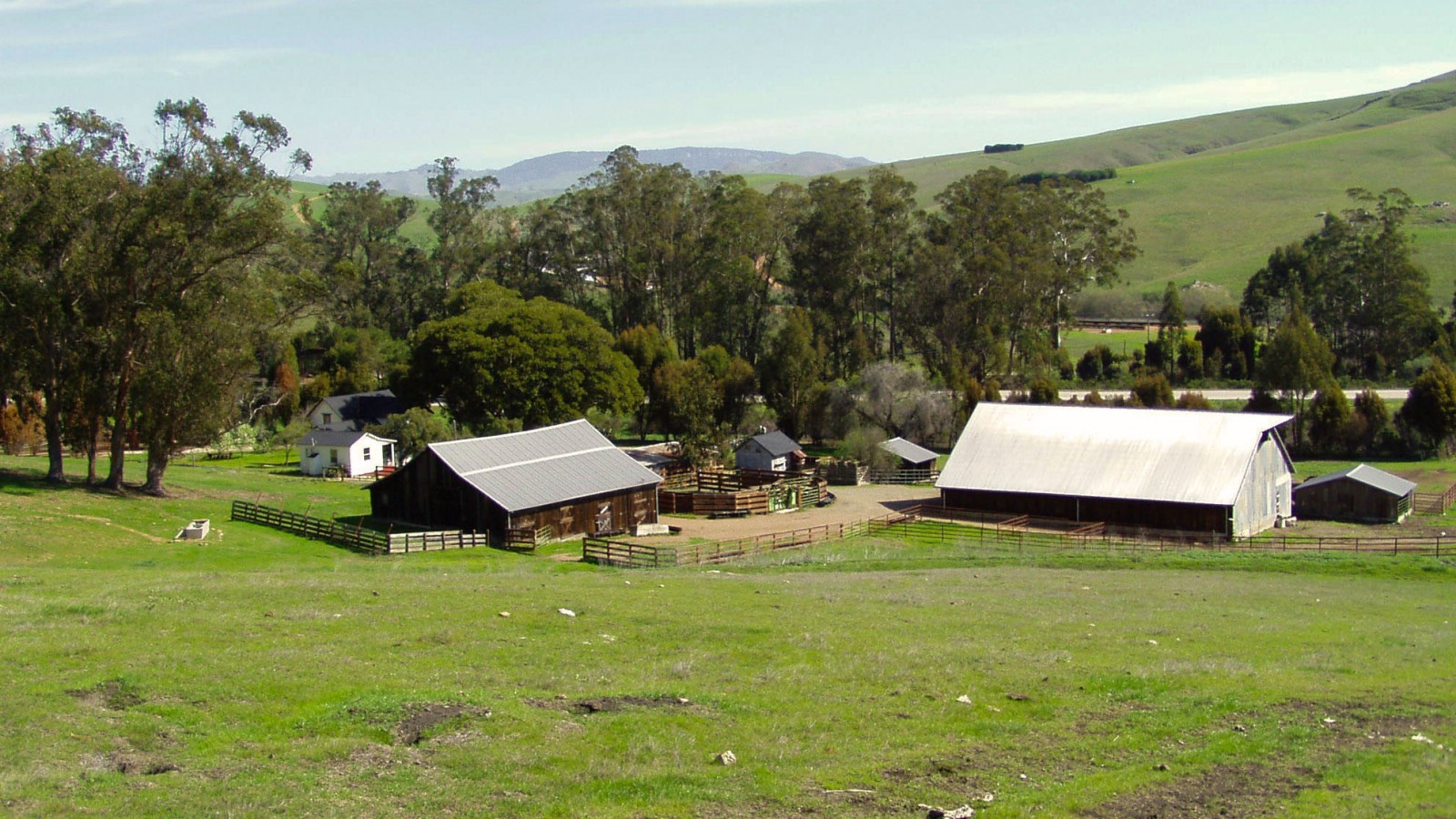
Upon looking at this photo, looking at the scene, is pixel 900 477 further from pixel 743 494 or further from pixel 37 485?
pixel 37 485

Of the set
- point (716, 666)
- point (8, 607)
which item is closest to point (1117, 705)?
point (716, 666)

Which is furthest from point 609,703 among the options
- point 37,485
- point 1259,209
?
point 1259,209

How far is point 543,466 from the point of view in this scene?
4566 centimetres

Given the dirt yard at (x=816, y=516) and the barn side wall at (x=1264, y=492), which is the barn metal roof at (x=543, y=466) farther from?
the barn side wall at (x=1264, y=492)

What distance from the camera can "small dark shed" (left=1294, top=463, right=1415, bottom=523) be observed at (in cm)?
5106

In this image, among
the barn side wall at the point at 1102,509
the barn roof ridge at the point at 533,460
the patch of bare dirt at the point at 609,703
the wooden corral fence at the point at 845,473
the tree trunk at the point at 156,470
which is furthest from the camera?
the wooden corral fence at the point at 845,473

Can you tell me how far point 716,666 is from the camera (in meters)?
18.9

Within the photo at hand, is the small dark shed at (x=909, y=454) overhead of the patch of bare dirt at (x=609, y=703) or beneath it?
overhead

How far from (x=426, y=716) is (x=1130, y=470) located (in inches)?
1627

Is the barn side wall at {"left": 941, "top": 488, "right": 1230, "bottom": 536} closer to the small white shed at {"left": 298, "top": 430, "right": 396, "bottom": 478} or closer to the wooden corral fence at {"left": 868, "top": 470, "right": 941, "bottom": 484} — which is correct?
the wooden corral fence at {"left": 868, "top": 470, "right": 941, "bottom": 484}

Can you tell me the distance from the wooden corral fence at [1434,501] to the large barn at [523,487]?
3453cm

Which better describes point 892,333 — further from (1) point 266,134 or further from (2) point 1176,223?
→ (2) point 1176,223

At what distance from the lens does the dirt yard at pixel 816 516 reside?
4775 centimetres

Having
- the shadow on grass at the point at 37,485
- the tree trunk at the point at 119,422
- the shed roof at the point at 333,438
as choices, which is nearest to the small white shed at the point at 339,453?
the shed roof at the point at 333,438
